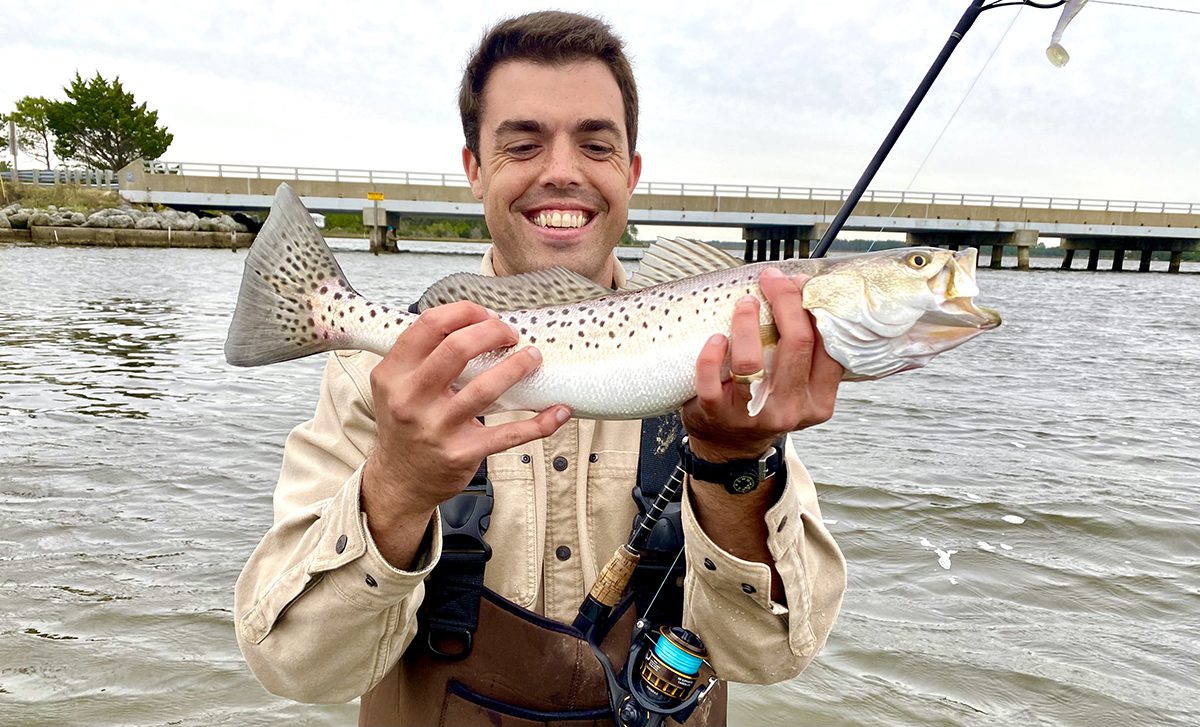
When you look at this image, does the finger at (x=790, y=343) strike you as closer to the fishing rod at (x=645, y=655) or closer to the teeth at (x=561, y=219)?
the fishing rod at (x=645, y=655)

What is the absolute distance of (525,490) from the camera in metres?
2.84

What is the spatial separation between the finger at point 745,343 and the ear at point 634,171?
4.49ft

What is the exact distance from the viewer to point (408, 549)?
238 cm

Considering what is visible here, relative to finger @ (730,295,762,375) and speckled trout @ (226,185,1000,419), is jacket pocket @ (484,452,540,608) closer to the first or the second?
speckled trout @ (226,185,1000,419)

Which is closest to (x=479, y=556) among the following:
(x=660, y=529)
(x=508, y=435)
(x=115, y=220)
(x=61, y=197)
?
(x=660, y=529)

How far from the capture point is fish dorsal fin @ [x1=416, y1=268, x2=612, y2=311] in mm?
2689

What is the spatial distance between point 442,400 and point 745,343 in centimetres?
81

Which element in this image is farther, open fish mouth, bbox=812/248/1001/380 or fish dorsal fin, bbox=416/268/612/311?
fish dorsal fin, bbox=416/268/612/311

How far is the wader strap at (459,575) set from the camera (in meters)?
2.64

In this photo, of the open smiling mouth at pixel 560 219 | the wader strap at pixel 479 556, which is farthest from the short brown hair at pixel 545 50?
the wader strap at pixel 479 556

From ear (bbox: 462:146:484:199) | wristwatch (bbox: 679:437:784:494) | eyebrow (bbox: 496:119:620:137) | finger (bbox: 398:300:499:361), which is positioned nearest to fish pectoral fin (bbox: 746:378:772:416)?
wristwatch (bbox: 679:437:784:494)

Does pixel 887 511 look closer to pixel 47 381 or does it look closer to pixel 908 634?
pixel 908 634

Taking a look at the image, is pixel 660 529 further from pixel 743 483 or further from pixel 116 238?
pixel 116 238

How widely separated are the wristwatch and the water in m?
2.55
